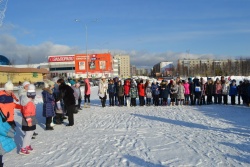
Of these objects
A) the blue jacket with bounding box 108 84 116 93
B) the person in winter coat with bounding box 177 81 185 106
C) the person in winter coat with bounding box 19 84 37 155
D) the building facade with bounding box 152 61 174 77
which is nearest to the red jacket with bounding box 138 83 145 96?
the blue jacket with bounding box 108 84 116 93

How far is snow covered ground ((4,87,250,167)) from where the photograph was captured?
5879 millimetres

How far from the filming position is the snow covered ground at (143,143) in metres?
5.88

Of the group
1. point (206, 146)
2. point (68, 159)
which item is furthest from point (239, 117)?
point (68, 159)

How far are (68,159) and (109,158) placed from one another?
966 mm

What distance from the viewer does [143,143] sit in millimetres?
7363

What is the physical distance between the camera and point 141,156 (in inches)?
242

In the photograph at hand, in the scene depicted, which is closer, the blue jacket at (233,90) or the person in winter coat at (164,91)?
the blue jacket at (233,90)

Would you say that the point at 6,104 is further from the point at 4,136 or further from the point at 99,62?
the point at 99,62

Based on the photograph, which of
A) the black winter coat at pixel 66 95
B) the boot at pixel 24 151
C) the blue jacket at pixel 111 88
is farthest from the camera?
the blue jacket at pixel 111 88

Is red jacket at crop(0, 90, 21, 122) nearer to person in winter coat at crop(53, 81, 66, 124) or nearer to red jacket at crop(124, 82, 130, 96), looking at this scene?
person in winter coat at crop(53, 81, 66, 124)

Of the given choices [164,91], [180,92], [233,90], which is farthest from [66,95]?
[233,90]

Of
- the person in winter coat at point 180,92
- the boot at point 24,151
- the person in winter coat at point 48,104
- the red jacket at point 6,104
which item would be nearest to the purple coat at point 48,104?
the person in winter coat at point 48,104

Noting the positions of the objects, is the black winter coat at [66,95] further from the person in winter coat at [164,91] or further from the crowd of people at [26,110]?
the person in winter coat at [164,91]

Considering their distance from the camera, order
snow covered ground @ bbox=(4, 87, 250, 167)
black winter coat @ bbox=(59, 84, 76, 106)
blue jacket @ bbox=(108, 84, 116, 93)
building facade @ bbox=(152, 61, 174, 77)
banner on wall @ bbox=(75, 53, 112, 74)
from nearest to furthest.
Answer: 1. snow covered ground @ bbox=(4, 87, 250, 167)
2. black winter coat @ bbox=(59, 84, 76, 106)
3. blue jacket @ bbox=(108, 84, 116, 93)
4. banner on wall @ bbox=(75, 53, 112, 74)
5. building facade @ bbox=(152, 61, 174, 77)
